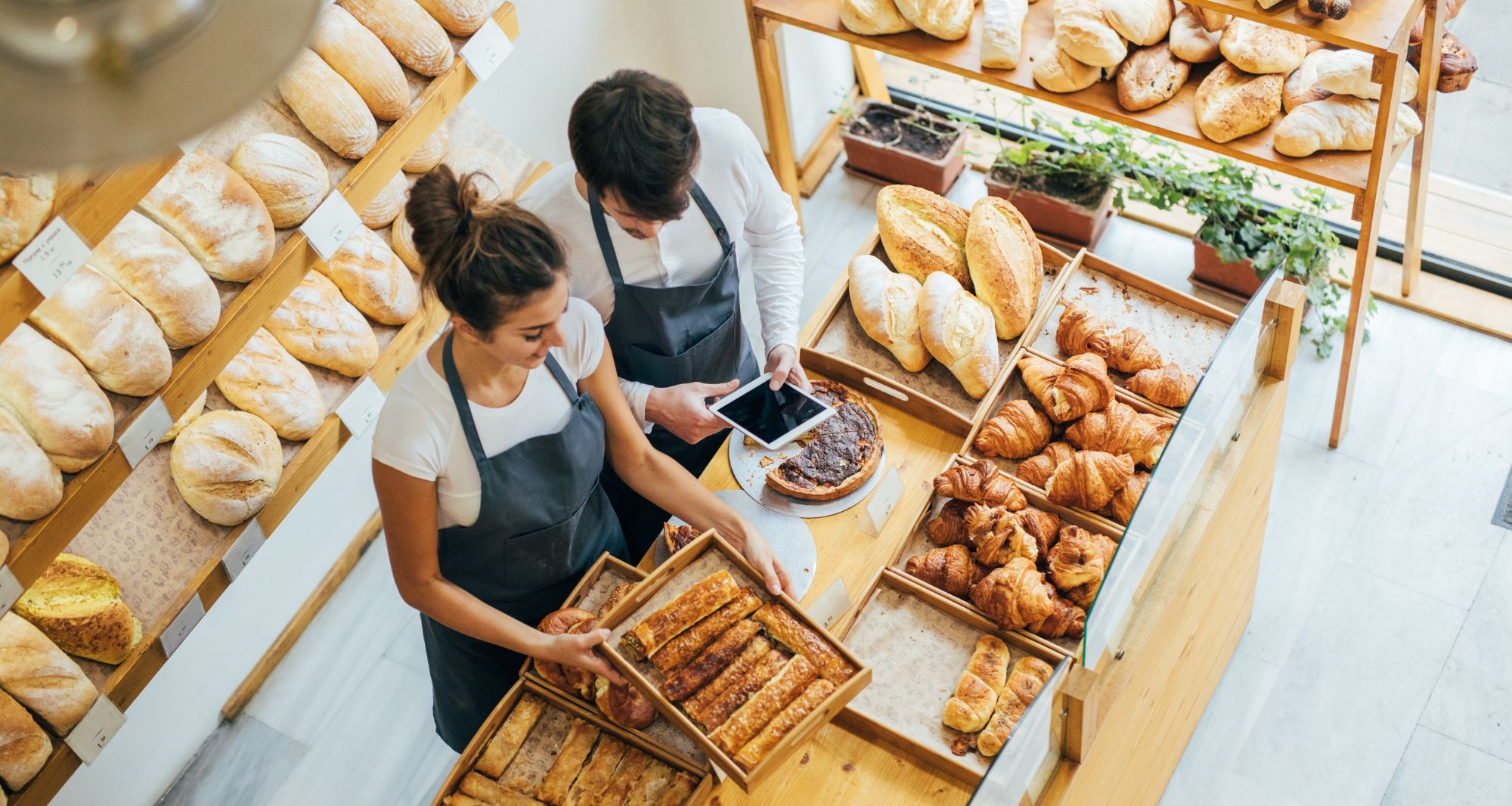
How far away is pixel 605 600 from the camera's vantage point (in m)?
2.07

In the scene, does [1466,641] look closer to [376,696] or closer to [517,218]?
[517,218]

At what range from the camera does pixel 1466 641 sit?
120 inches

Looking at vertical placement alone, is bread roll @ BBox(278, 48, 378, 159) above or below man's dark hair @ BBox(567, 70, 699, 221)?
below

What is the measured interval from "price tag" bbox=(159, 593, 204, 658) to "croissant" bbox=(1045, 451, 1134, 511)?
5.83 feet

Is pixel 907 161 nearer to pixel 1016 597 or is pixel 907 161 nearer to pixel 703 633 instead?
pixel 1016 597

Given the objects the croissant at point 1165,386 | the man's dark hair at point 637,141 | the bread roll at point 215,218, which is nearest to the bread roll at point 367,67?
the bread roll at point 215,218

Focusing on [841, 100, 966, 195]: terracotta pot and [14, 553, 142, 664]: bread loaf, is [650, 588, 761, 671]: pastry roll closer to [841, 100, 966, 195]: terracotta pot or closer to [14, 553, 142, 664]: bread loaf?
[14, 553, 142, 664]: bread loaf

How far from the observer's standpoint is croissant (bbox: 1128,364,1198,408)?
2.36 meters

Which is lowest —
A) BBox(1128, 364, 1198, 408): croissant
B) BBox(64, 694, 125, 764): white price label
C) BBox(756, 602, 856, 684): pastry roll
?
BBox(64, 694, 125, 764): white price label

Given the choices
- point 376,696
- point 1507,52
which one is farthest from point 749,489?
point 1507,52

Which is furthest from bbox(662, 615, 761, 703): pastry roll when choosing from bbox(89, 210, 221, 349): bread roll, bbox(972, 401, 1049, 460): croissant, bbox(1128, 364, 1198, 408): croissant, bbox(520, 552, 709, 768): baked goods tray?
bbox(89, 210, 221, 349): bread roll

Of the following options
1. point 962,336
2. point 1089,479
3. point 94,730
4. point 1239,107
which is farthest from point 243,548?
point 1239,107

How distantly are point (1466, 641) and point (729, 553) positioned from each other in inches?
89.7

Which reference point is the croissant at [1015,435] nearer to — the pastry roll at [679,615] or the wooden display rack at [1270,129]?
the pastry roll at [679,615]
